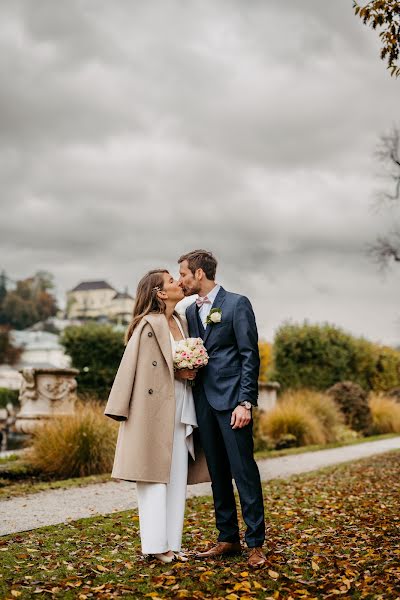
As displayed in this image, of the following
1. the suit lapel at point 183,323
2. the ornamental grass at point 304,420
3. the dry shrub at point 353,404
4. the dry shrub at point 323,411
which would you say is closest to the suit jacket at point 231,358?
the suit lapel at point 183,323

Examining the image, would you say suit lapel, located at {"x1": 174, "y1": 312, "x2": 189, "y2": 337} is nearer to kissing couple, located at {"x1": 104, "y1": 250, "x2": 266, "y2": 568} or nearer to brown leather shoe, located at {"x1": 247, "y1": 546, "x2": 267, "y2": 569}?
kissing couple, located at {"x1": 104, "y1": 250, "x2": 266, "y2": 568}

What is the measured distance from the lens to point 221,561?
17.6ft

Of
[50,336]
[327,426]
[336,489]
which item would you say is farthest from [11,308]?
[336,489]

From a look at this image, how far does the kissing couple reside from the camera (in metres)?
5.25

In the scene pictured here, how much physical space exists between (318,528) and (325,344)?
1760 cm

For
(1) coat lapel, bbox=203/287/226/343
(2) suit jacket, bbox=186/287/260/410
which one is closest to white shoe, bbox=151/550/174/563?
(2) suit jacket, bbox=186/287/260/410

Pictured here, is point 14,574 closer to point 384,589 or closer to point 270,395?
point 384,589

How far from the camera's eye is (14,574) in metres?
5.13

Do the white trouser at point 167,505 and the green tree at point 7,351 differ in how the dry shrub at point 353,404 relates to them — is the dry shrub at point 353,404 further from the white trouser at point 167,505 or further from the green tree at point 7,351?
the green tree at point 7,351

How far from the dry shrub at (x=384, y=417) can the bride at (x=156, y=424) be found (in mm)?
17913

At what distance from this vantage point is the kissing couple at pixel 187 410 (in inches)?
207

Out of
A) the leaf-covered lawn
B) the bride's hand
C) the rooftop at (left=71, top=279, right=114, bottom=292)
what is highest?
the rooftop at (left=71, top=279, right=114, bottom=292)

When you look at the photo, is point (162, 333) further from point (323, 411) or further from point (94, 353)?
point (94, 353)

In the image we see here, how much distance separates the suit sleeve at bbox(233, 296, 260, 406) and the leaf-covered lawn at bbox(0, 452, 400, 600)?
119 centimetres
